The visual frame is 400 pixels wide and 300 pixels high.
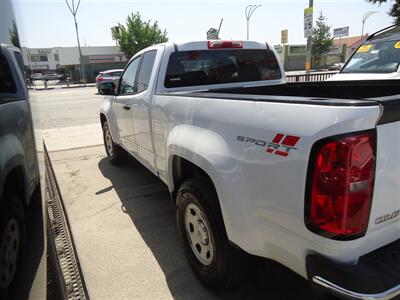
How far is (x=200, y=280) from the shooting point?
2748mm

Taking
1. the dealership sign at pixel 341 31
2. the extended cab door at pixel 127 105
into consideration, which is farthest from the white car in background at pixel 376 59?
the dealership sign at pixel 341 31

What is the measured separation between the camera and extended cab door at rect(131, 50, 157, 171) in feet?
11.9

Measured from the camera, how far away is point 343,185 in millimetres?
1548

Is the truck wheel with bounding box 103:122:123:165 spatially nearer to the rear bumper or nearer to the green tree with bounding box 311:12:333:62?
the rear bumper

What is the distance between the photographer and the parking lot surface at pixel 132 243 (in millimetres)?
2750

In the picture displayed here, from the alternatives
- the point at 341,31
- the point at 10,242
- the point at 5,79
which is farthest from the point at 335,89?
the point at 341,31

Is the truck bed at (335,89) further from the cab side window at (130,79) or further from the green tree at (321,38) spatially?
the green tree at (321,38)

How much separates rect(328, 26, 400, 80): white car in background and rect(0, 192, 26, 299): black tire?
19.8ft

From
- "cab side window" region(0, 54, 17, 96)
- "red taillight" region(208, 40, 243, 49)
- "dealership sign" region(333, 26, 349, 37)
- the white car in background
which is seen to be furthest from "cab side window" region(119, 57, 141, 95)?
"dealership sign" region(333, 26, 349, 37)

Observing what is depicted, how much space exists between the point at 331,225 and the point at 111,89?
4.21 metres

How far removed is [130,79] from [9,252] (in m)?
3.46

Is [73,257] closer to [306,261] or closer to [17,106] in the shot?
[17,106]

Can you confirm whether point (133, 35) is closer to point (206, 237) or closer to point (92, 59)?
point (92, 59)

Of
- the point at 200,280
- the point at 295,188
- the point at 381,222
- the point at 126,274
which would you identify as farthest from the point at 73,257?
the point at 381,222
